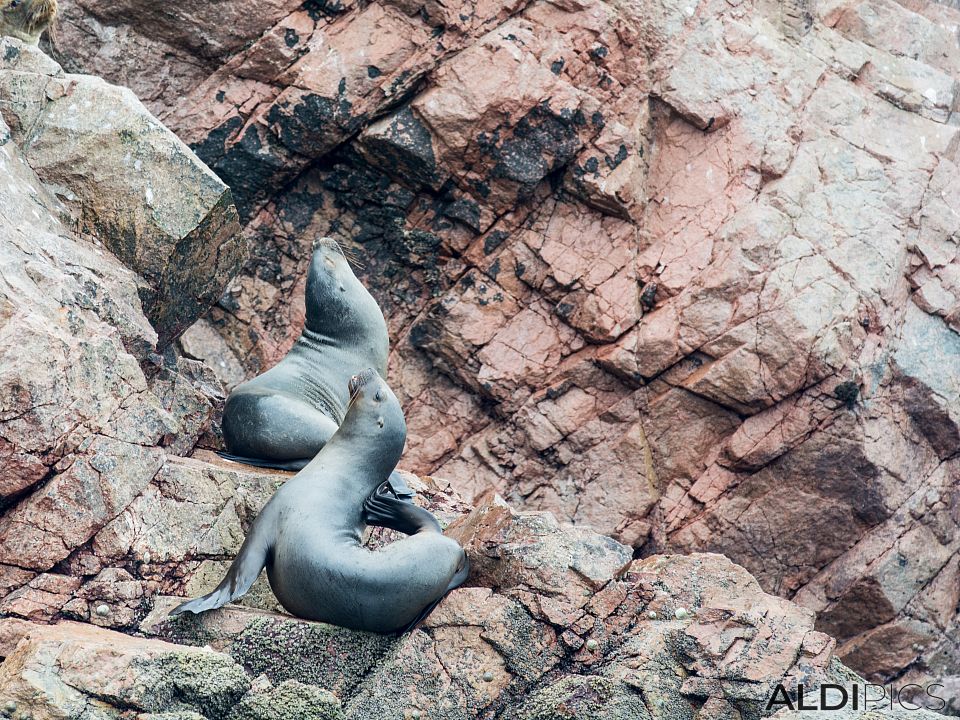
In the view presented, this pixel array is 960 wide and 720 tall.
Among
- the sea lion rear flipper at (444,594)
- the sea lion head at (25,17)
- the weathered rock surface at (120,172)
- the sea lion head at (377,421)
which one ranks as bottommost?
the sea lion rear flipper at (444,594)

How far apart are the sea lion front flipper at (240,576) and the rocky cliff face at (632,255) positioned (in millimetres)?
3833

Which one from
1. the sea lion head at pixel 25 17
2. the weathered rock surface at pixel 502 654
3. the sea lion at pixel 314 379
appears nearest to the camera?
the weathered rock surface at pixel 502 654

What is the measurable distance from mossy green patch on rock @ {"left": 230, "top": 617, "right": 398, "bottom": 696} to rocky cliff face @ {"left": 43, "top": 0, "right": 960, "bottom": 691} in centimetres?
399

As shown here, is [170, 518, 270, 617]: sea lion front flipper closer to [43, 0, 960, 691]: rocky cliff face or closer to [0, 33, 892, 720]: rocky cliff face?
[0, 33, 892, 720]: rocky cliff face

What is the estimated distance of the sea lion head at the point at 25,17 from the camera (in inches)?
318

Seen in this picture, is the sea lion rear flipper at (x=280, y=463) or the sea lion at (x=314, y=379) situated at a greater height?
the sea lion at (x=314, y=379)

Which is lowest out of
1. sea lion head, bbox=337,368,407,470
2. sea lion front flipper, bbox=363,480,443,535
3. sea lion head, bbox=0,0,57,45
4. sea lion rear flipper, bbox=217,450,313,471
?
sea lion rear flipper, bbox=217,450,313,471

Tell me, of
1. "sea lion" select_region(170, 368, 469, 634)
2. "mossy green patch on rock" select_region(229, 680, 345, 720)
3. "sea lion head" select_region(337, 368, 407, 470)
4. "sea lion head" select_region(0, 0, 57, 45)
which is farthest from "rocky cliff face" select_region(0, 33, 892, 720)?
"sea lion head" select_region(0, 0, 57, 45)

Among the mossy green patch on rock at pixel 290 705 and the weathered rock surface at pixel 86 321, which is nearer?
the mossy green patch on rock at pixel 290 705

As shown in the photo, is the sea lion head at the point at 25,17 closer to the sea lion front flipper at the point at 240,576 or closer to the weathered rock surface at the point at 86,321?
the weathered rock surface at the point at 86,321

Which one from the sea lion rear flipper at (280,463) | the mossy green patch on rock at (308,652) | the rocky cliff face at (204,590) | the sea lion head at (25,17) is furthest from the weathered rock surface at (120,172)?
the mossy green patch on rock at (308,652)

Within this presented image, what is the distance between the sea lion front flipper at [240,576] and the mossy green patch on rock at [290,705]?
64 cm

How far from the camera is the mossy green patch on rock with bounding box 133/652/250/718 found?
5035mm

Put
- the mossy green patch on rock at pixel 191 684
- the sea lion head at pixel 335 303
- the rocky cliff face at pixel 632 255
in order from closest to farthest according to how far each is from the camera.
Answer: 1. the mossy green patch on rock at pixel 191 684
2. the sea lion head at pixel 335 303
3. the rocky cliff face at pixel 632 255
